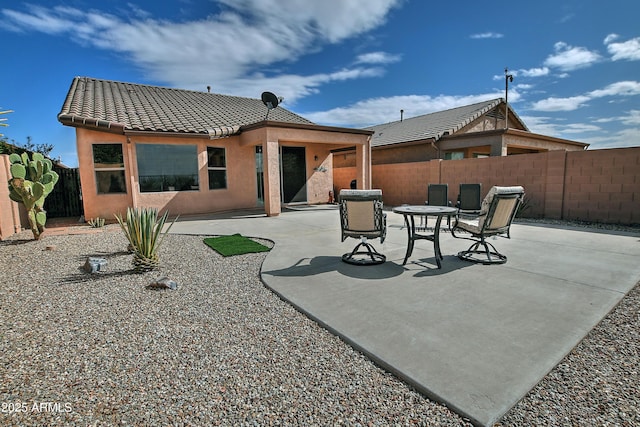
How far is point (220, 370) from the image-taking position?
259cm

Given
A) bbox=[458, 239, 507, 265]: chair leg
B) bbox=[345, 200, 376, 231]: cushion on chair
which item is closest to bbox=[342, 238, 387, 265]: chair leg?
bbox=[345, 200, 376, 231]: cushion on chair

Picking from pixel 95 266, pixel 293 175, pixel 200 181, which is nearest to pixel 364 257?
pixel 95 266

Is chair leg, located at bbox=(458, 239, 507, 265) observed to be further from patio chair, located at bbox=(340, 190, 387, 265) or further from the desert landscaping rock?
the desert landscaping rock

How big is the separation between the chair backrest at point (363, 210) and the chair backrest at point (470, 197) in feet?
16.0

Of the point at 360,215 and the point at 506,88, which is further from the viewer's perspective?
the point at 506,88

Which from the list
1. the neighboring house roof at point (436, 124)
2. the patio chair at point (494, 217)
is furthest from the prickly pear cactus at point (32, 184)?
the neighboring house roof at point (436, 124)

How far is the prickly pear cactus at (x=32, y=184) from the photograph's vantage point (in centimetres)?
746

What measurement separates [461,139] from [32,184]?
56.1 feet

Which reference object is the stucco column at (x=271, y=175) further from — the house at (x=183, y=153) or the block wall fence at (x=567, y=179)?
the block wall fence at (x=567, y=179)

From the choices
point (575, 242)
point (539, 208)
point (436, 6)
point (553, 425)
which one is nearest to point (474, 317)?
point (553, 425)

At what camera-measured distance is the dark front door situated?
49.5 ft

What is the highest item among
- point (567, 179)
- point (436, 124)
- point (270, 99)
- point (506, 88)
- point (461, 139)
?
point (506, 88)

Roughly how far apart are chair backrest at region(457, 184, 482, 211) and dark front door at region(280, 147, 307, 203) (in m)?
8.17

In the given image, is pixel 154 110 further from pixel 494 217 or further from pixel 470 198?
pixel 494 217
